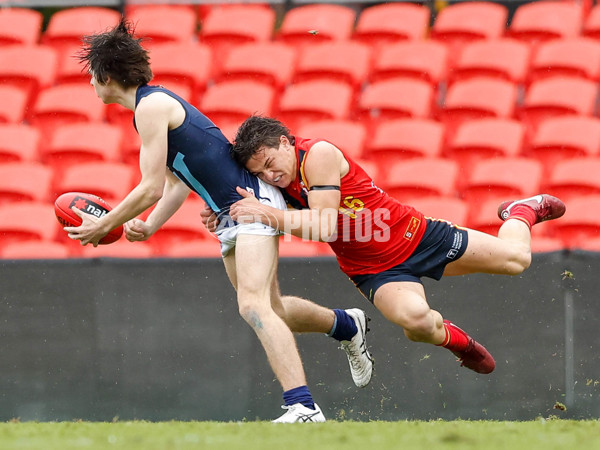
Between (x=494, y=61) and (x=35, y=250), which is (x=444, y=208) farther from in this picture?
(x=35, y=250)

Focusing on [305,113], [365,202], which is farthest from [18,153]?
[365,202]

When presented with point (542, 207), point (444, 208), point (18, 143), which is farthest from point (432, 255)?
point (18, 143)

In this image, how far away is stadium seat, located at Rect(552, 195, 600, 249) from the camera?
747 centimetres

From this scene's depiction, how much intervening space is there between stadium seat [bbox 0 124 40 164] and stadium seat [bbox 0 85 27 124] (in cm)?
28

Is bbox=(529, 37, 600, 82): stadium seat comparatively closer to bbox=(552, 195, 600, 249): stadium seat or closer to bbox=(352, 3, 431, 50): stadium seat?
bbox=(352, 3, 431, 50): stadium seat

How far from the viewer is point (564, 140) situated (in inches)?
328

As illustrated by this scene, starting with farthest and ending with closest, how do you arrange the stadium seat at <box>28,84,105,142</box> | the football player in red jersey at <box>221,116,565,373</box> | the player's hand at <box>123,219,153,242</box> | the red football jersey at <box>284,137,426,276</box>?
the stadium seat at <box>28,84,105,142</box> < the player's hand at <box>123,219,153,242</box> < the red football jersey at <box>284,137,426,276</box> < the football player in red jersey at <box>221,116,565,373</box>

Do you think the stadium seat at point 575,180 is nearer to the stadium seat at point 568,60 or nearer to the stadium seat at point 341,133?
the stadium seat at point 568,60

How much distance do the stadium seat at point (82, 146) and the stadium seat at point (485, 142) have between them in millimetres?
2886

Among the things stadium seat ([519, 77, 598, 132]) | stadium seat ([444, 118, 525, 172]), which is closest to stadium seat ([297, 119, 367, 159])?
stadium seat ([444, 118, 525, 172])

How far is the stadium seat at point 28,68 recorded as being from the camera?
9.32 m

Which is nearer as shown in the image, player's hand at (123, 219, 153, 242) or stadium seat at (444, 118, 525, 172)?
player's hand at (123, 219, 153, 242)

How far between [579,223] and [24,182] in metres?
4.46

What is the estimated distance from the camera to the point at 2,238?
7734 mm
